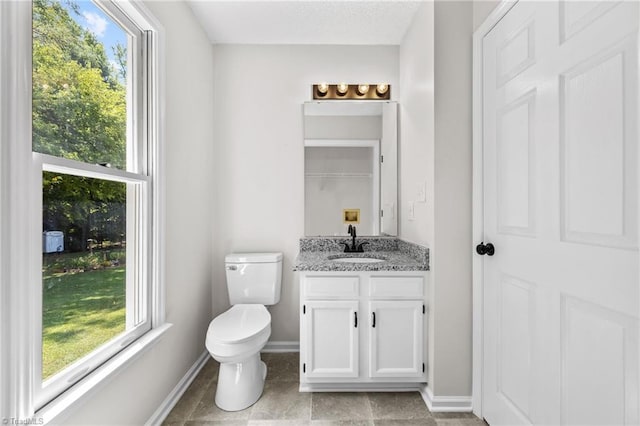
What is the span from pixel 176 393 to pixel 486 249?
1.93 metres

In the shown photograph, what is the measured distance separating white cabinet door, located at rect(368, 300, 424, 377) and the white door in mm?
387

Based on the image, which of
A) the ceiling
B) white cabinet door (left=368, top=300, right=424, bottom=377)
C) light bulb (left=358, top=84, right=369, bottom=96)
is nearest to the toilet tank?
white cabinet door (left=368, top=300, right=424, bottom=377)

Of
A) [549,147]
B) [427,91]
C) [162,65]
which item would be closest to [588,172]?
[549,147]

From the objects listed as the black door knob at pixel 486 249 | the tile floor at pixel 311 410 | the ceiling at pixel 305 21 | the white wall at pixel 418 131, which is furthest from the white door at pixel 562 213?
the ceiling at pixel 305 21

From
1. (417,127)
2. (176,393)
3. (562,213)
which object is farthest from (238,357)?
(417,127)

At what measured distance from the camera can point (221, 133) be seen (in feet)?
8.63

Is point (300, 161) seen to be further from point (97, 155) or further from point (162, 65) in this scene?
point (97, 155)

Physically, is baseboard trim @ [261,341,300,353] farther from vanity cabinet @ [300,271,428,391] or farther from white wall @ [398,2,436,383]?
white wall @ [398,2,436,383]

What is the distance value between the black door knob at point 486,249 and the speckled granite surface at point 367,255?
0.29 meters

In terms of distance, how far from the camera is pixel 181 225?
6.75 ft

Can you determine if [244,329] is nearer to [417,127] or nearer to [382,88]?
[417,127]

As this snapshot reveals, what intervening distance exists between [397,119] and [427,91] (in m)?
0.67

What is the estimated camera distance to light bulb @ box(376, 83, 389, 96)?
2.63m

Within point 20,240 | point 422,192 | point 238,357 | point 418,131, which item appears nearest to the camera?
point 20,240
